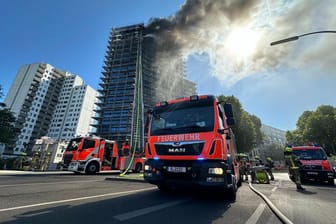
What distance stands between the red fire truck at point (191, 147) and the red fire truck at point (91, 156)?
6081mm

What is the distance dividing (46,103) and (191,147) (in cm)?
9987

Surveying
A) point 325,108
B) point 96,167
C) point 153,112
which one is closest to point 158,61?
point 96,167

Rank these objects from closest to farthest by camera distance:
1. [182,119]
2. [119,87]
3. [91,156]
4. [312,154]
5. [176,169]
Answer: [176,169]
[182,119]
[312,154]
[91,156]
[119,87]

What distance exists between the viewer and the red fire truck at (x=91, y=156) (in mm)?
11477

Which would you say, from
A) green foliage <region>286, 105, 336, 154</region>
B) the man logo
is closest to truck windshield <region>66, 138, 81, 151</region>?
the man logo

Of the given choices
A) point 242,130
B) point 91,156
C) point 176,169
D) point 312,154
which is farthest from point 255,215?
point 242,130

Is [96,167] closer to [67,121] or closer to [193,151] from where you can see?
[193,151]

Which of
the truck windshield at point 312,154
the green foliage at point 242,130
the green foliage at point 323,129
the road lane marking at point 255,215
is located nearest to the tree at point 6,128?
the road lane marking at point 255,215

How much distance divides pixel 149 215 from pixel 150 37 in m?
24.4

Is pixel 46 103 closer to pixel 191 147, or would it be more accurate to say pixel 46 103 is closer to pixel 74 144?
pixel 74 144

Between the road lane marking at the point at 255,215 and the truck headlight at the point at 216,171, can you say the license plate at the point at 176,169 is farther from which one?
the road lane marking at the point at 255,215

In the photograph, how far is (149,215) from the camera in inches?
116

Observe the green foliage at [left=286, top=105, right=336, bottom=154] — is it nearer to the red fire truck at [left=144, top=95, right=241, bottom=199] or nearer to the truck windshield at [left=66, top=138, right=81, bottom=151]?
the red fire truck at [left=144, top=95, right=241, bottom=199]

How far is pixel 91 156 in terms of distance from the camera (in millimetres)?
12133
